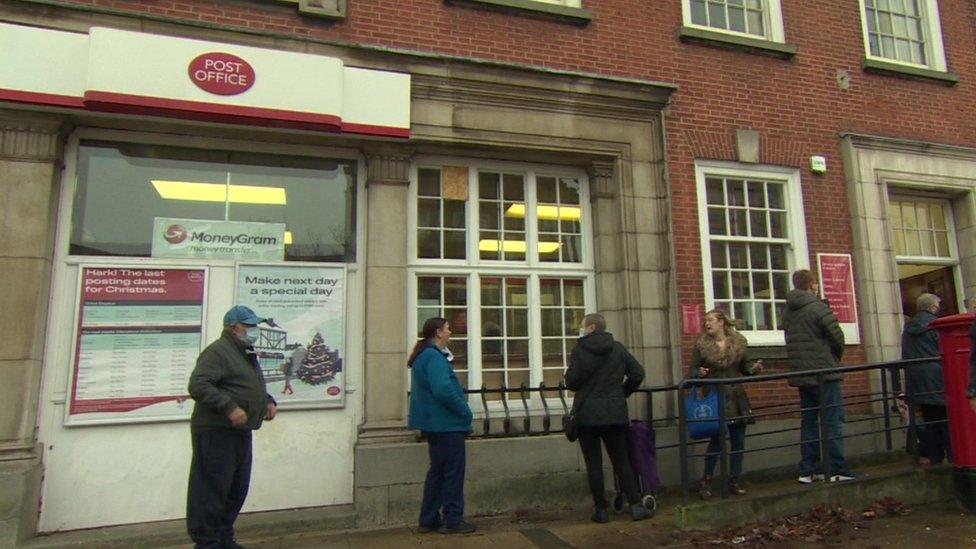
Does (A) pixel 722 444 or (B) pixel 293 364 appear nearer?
(A) pixel 722 444

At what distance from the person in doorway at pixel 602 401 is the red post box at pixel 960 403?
2.51 meters

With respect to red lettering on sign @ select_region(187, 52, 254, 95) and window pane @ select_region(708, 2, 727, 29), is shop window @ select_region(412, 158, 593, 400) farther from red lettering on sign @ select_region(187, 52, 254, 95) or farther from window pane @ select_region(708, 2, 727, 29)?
window pane @ select_region(708, 2, 727, 29)

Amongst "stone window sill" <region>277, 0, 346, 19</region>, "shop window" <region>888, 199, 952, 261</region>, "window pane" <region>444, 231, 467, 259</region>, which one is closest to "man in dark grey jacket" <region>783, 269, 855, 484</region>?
"window pane" <region>444, 231, 467, 259</region>

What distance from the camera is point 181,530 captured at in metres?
5.12

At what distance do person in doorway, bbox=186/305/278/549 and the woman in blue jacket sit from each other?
1.24 meters

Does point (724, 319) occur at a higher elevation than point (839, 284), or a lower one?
lower

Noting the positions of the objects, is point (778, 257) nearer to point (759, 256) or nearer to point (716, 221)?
point (759, 256)

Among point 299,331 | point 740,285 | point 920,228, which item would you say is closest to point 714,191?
point 740,285

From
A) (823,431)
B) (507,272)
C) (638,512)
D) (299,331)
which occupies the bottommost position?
(638,512)

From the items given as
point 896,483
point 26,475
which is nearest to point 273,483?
point 26,475

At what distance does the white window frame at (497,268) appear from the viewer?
20.8ft

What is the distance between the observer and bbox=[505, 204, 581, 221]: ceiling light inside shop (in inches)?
269

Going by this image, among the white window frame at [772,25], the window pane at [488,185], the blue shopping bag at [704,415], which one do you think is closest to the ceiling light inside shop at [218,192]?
the window pane at [488,185]

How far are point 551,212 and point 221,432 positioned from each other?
402 centimetres
